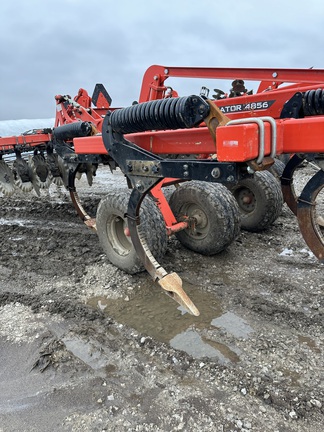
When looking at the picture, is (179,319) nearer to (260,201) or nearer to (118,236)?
(118,236)

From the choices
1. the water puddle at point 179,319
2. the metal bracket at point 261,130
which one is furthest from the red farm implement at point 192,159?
the water puddle at point 179,319

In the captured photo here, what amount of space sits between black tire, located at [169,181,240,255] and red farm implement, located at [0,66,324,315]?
0.01 meters

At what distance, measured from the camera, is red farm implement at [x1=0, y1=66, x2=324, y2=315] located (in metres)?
1.90

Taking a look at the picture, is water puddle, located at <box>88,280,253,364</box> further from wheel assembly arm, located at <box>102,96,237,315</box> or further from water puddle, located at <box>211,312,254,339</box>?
wheel assembly arm, located at <box>102,96,237,315</box>

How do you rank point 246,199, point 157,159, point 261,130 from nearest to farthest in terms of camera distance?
point 261,130 < point 157,159 < point 246,199

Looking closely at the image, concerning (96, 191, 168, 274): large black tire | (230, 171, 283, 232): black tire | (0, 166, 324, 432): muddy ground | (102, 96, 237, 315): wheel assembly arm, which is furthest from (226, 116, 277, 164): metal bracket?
(230, 171, 283, 232): black tire

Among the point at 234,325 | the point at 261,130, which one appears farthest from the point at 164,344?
the point at 261,130

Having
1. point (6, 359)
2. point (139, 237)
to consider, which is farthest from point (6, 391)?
point (139, 237)

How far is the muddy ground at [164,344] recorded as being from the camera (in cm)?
195

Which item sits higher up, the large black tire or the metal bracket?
the metal bracket

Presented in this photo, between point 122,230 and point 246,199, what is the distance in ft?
6.40

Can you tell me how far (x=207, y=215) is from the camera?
3797 mm

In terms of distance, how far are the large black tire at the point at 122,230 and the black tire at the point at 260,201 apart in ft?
5.89

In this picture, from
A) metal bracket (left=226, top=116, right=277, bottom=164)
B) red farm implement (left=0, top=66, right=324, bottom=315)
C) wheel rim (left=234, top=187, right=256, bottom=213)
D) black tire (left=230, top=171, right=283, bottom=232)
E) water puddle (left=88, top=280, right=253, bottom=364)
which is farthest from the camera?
wheel rim (left=234, top=187, right=256, bottom=213)
